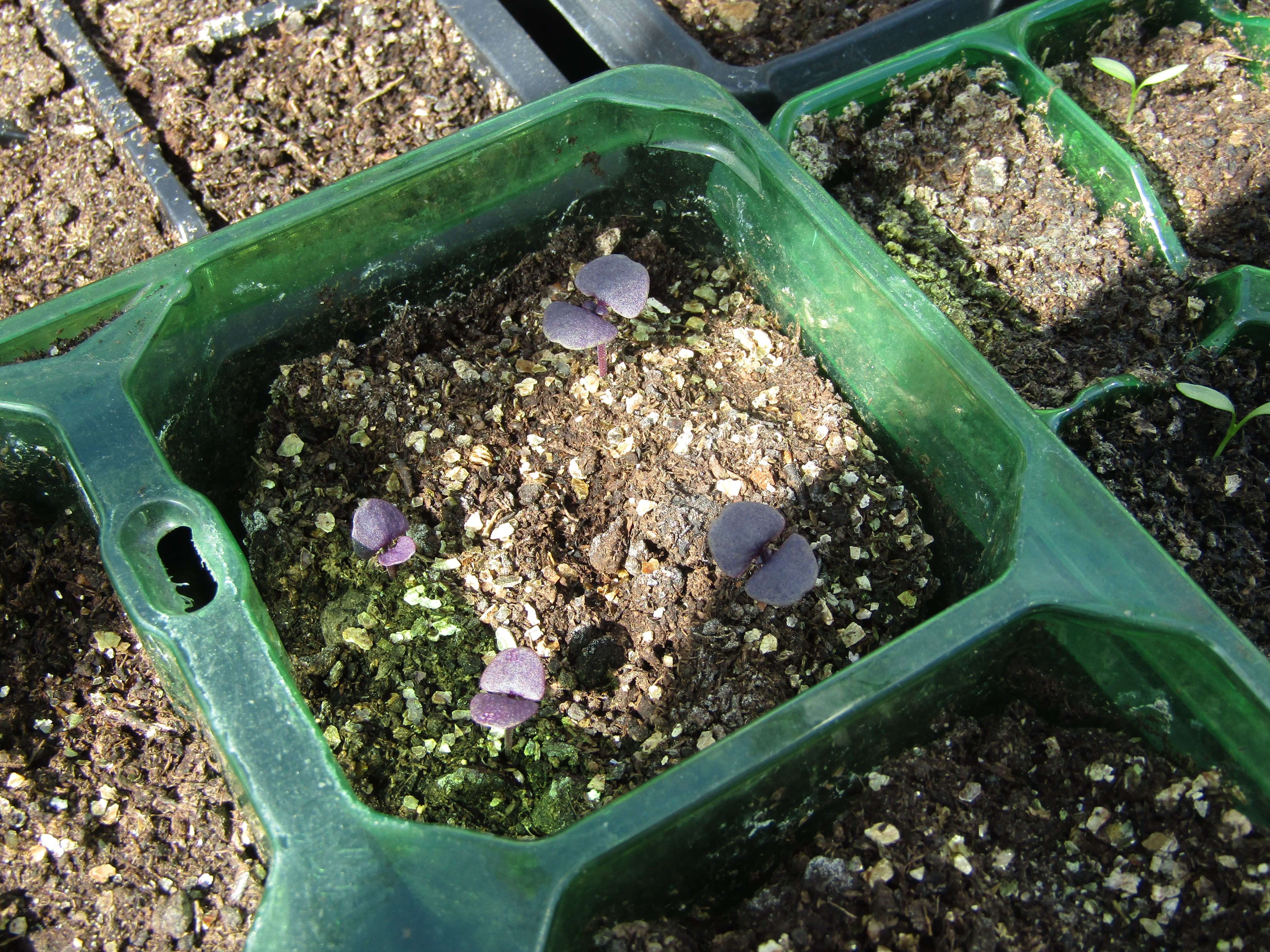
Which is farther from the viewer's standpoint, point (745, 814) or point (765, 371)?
point (765, 371)

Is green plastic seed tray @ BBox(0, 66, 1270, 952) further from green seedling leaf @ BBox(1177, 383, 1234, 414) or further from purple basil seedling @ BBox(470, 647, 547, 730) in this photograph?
green seedling leaf @ BBox(1177, 383, 1234, 414)

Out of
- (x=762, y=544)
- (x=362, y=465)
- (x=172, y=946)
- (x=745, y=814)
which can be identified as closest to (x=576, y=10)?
(x=362, y=465)

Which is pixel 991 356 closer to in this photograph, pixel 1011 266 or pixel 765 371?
pixel 1011 266

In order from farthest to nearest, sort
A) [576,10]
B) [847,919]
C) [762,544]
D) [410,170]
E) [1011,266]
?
[576,10]
[1011,266]
[410,170]
[762,544]
[847,919]

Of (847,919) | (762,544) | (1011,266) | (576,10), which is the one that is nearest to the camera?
(847,919)

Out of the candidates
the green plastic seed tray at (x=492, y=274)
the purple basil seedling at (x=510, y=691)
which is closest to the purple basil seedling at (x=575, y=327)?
the green plastic seed tray at (x=492, y=274)

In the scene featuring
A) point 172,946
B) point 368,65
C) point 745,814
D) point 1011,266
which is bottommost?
point 172,946

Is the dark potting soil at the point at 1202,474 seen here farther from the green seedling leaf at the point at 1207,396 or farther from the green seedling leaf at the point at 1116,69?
the green seedling leaf at the point at 1116,69
